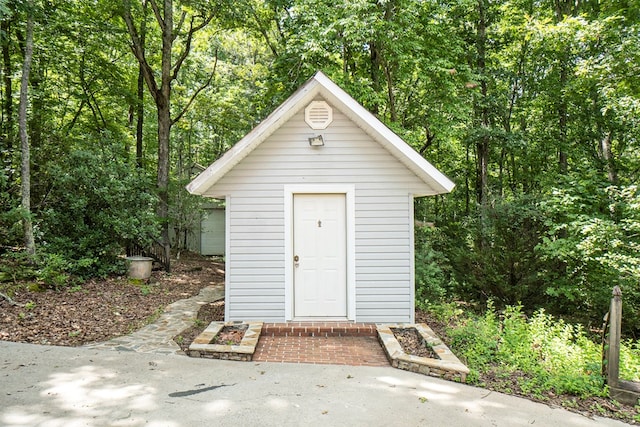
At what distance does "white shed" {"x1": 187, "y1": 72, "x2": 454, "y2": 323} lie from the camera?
21.7 feet

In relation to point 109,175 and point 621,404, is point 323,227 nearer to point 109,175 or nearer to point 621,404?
point 621,404

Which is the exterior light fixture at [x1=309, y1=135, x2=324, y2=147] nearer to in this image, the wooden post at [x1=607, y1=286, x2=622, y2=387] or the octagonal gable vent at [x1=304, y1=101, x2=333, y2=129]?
the octagonal gable vent at [x1=304, y1=101, x2=333, y2=129]

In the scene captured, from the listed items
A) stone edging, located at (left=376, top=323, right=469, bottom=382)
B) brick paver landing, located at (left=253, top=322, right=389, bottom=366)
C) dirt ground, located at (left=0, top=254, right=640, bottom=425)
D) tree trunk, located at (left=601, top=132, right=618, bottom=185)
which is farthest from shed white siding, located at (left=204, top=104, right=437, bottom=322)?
tree trunk, located at (left=601, top=132, right=618, bottom=185)

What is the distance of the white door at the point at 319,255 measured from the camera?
6.73m

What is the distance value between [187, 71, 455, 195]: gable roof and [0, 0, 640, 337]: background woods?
3.18 m

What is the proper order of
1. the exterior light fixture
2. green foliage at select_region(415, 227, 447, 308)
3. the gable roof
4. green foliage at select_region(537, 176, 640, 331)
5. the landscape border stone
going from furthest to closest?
green foliage at select_region(415, 227, 447, 308) → green foliage at select_region(537, 176, 640, 331) → the exterior light fixture → the gable roof → the landscape border stone

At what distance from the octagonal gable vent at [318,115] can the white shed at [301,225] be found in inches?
0.7

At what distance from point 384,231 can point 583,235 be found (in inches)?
193

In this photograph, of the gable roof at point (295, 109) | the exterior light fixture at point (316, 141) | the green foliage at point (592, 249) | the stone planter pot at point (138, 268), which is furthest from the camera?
the stone planter pot at point (138, 268)

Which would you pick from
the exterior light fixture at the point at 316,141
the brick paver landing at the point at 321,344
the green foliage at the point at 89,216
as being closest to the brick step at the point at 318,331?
the brick paver landing at the point at 321,344

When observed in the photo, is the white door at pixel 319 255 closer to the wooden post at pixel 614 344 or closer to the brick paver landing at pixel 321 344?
the brick paver landing at pixel 321 344

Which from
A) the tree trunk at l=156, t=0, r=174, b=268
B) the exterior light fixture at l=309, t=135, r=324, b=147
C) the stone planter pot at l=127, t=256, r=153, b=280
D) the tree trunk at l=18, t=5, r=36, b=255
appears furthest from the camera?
the tree trunk at l=156, t=0, r=174, b=268

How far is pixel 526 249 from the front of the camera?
321 inches

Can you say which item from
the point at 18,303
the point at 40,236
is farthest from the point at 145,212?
the point at 18,303
